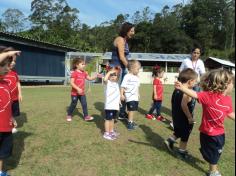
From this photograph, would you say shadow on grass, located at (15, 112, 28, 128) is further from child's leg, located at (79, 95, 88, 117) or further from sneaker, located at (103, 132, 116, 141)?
sneaker, located at (103, 132, 116, 141)

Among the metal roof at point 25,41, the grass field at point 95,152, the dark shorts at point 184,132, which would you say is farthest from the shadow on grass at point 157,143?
the metal roof at point 25,41

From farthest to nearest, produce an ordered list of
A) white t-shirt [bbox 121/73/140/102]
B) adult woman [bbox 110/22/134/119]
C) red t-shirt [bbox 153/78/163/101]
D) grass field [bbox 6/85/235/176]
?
red t-shirt [bbox 153/78/163/101]
white t-shirt [bbox 121/73/140/102]
adult woman [bbox 110/22/134/119]
grass field [bbox 6/85/235/176]

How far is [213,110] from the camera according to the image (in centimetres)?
458

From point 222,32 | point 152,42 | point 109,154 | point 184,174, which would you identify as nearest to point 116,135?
point 109,154

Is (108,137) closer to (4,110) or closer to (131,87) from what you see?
(131,87)

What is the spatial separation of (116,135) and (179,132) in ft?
4.21

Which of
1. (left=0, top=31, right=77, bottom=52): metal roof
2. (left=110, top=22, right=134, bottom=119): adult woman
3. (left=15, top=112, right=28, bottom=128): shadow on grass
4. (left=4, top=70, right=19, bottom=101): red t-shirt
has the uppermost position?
(left=0, top=31, right=77, bottom=52): metal roof

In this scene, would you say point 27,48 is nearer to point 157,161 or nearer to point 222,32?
point 157,161

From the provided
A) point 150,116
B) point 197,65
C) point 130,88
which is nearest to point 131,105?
point 130,88

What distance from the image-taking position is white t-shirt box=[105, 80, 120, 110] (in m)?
6.79

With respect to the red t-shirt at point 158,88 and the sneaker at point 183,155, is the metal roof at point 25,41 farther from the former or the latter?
the sneaker at point 183,155

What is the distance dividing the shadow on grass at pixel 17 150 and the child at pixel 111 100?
1427 millimetres

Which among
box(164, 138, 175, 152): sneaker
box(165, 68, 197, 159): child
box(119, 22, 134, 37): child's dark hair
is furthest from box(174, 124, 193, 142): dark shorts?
box(119, 22, 134, 37): child's dark hair

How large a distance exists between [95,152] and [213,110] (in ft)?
6.63
